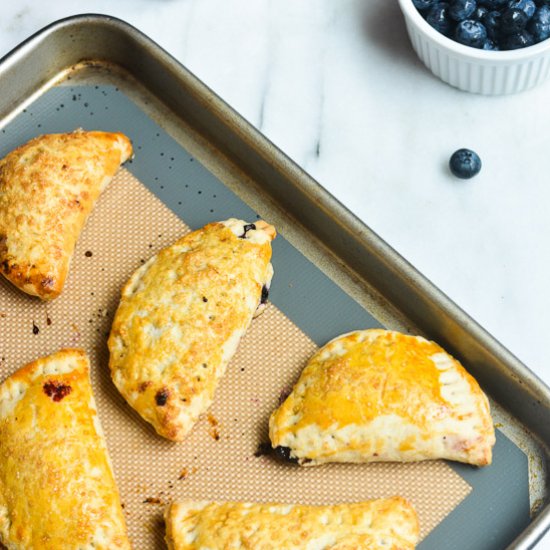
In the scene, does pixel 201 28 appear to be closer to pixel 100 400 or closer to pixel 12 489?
pixel 100 400

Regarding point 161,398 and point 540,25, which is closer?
point 161,398

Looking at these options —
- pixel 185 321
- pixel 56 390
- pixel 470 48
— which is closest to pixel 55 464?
pixel 56 390

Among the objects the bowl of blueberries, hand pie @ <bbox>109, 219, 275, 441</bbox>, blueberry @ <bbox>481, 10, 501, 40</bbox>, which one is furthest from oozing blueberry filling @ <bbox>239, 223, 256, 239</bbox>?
blueberry @ <bbox>481, 10, 501, 40</bbox>

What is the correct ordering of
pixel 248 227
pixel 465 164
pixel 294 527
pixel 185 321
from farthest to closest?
pixel 465 164, pixel 248 227, pixel 185 321, pixel 294 527

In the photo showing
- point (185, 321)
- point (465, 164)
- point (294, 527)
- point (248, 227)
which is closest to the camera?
point (294, 527)

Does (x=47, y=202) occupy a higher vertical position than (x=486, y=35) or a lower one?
lower

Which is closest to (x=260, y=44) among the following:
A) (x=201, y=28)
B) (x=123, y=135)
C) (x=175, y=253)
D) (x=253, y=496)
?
(x=201, y=28)

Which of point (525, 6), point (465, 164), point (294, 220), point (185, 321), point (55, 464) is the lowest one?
point (55, 464)

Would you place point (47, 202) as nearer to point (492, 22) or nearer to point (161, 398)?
point (161, 398)
